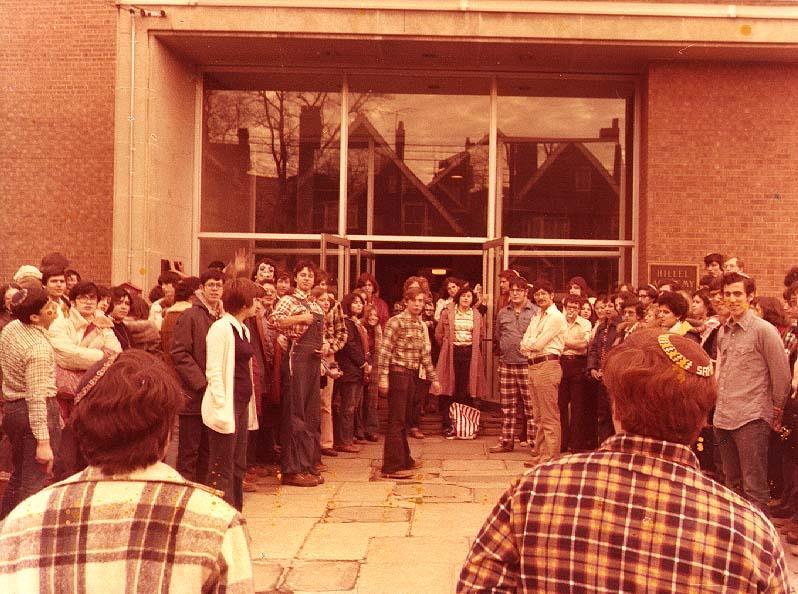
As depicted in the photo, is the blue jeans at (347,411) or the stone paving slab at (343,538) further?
the blue jeans at (347,411)

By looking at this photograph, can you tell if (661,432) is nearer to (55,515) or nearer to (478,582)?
(478,582)

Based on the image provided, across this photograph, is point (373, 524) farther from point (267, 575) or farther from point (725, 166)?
point (725, 166)

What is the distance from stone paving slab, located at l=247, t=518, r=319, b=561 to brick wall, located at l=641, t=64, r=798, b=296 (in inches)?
336

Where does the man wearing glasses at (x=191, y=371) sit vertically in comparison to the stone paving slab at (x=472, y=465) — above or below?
above

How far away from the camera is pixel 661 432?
2275 millimetres

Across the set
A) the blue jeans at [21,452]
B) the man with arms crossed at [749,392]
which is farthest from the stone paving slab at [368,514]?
the man with arms crossed at [749,392]

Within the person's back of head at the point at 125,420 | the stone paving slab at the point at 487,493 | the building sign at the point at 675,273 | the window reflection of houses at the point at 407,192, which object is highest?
the window reflection of houses at the point at 407,192

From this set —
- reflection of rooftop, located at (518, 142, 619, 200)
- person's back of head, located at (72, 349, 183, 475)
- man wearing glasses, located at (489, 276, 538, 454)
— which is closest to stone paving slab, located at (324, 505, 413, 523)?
man wearing glasses, located at (489, 276, 538, 454)

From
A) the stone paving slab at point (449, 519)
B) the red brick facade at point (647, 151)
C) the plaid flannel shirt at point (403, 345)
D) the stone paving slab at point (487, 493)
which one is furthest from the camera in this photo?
the red brick facade at point (647, 151)

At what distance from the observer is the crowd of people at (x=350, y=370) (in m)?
6.32

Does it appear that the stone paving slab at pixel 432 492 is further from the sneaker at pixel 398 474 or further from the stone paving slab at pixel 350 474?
the stone paving slab at pixel 350 474

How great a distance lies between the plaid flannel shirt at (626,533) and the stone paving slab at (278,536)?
15.1ft

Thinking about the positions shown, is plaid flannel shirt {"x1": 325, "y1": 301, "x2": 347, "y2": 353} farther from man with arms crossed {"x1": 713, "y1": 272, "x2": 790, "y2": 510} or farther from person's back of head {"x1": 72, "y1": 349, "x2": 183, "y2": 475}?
person's back of head {"x1": 72, "y1": 349, "x2": 183, "y2": 475}

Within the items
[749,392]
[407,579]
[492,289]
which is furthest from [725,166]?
[407,579]
